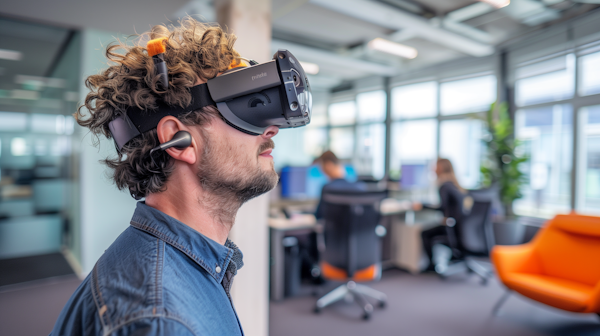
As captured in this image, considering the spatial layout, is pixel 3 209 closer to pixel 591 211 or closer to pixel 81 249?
pixel 81 249

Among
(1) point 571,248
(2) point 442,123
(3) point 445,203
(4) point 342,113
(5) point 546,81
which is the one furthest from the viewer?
(4) point 342,113

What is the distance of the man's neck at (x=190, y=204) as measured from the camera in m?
0.74

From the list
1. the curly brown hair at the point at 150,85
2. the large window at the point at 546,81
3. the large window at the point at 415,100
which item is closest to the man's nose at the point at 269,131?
the curly brown hair at the point at 150,85

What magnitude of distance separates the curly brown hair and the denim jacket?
0.33 ft

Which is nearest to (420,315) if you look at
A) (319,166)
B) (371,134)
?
(319,166)

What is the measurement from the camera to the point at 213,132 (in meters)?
0.75

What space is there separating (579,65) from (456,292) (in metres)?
3.11

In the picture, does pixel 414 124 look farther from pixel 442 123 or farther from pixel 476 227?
pixel 476 227

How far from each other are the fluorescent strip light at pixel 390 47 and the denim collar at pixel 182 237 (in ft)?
16.2

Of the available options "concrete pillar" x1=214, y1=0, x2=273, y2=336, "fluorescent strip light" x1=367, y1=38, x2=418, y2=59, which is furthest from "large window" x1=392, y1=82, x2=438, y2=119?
"concrete pillar" x1=214, y1=0, x2=273, y2=336

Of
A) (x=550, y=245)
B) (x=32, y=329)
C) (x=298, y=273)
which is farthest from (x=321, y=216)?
(x=32, y=329)

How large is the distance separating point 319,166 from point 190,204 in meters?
3.39

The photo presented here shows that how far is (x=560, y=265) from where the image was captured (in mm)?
2729

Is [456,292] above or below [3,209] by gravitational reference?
below
